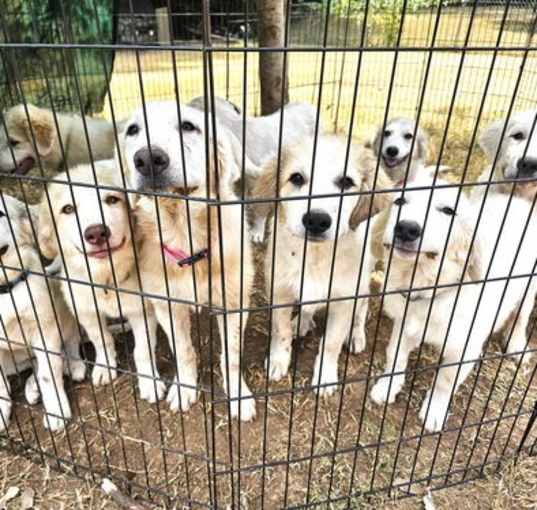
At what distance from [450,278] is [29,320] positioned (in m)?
1.92

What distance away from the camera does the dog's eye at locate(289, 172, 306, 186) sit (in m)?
2.14

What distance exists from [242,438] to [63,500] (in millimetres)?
827

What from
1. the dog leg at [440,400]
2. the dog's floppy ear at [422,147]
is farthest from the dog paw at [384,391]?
the dog's floppy ear at [422,147]

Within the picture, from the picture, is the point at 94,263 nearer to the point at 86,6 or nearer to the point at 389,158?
the point at 389,158

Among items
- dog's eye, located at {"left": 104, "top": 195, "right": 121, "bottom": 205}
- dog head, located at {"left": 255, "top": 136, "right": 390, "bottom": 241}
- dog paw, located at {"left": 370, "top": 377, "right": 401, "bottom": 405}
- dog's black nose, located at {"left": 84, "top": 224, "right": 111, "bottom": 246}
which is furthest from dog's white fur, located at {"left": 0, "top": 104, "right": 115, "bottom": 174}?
dog paw, located at {"left": 370, "top": 377, "right": 401, "bottom": 405}

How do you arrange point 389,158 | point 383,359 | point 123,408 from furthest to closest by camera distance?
1. point 389,158
2. point 383,359
3. point 123,408

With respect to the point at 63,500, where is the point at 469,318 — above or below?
above

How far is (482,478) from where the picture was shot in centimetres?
222

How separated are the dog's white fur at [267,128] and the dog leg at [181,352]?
1.67 meters

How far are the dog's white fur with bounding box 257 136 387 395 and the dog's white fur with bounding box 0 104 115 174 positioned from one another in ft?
6.00

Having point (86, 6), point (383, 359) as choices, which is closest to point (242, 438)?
point (383, 359)

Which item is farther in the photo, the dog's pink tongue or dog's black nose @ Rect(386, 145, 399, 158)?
dog's black nose @ Rect(386, 145, 399, 158)

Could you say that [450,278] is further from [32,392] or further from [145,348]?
[32,392]

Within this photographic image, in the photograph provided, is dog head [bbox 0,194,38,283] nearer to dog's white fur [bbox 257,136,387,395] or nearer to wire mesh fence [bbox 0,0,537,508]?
wire mesh fence [bbox 0,0,537,508]
